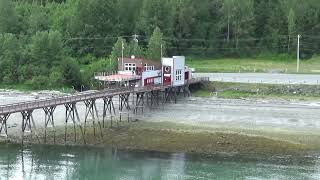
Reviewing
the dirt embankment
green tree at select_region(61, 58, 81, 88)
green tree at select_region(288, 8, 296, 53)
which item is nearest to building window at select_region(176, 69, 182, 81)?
the dirt embankment

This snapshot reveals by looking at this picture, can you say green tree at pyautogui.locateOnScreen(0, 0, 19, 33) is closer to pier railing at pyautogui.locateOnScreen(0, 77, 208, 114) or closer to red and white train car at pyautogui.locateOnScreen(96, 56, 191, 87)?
red and white train car at pyautogui.locateOnScreen(96, 56, 191, 87)

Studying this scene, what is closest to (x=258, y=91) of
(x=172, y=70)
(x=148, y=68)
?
(x=172, y=70)

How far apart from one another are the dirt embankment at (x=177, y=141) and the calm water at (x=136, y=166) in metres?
1.74

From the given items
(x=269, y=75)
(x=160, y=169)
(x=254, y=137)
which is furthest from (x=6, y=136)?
(x=269, y=75)

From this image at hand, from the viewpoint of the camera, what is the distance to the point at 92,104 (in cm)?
6025

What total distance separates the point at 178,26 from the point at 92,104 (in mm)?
44103

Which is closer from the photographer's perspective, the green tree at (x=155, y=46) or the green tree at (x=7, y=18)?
the green tree at (x=155, y=46)

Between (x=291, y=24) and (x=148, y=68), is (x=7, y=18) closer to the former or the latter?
(x=148, y=68)

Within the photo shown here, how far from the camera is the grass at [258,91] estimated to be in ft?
246

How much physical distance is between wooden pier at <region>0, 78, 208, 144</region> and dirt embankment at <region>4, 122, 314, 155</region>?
0.92 m

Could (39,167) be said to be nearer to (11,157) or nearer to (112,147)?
(11,157)

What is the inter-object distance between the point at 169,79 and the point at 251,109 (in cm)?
950

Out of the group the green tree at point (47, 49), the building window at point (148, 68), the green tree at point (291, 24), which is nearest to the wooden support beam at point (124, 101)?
the building window at point (148, 68)

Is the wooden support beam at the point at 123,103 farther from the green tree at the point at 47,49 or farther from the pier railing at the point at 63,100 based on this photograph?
the green tree at the point at 47,49
